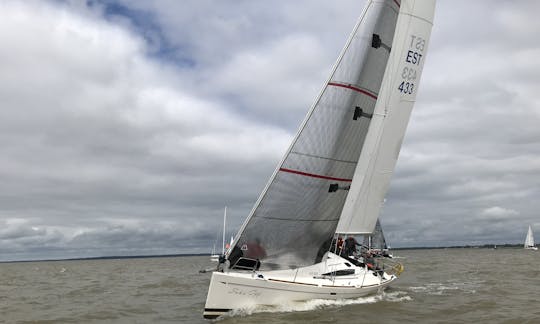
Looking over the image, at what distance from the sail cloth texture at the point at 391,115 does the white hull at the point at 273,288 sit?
3147 millimetres

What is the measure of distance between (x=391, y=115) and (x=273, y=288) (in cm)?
817

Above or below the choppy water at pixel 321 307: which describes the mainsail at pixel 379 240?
above

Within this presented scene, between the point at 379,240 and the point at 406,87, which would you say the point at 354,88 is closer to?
the point at 406,87

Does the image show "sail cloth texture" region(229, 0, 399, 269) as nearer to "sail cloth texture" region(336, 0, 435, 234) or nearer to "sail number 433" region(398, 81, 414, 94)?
"sail cloth texture" region(336, 0, 435, 234)

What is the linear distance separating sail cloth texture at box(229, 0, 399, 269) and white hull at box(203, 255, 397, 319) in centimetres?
43

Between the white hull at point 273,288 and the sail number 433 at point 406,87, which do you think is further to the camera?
the sail number 433 at point 406,87

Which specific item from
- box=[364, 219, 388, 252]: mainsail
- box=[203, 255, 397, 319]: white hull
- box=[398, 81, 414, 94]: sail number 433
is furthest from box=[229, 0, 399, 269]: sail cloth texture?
box=[364, 219, 388, 252]: mainsail

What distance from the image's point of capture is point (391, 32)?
1619 cm

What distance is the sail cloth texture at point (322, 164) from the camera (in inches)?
558

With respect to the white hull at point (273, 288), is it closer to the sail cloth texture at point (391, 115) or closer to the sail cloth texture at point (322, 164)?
the sail cloth texture at point (322, 164)

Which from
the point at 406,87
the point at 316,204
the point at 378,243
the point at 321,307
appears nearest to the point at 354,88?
the point at 316,204

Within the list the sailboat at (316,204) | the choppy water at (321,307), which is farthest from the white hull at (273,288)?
the choppy water at (321,307)

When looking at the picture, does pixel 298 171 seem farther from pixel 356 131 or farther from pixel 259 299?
pixel 259 299

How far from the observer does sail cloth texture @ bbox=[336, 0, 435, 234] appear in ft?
59.3
